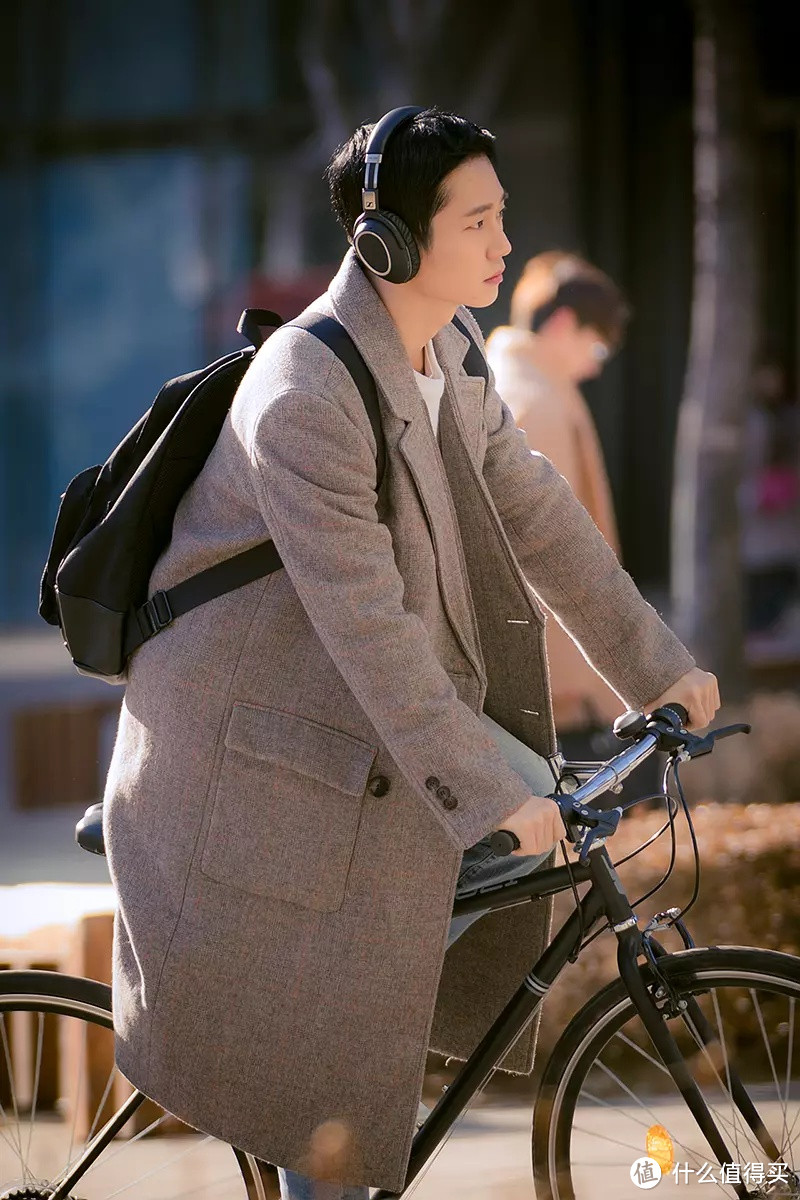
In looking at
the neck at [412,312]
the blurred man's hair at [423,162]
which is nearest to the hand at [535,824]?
the neck at [412,312]

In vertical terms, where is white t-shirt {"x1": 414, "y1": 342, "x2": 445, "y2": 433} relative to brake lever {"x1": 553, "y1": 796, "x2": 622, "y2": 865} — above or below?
above

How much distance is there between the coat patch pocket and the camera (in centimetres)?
256

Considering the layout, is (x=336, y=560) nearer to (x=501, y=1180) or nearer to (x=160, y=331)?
(x=501, y=1180)

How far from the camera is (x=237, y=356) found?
2.71m

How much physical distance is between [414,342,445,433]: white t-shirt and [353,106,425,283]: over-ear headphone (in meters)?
0.21

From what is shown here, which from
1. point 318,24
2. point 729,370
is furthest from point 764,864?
point 318,24

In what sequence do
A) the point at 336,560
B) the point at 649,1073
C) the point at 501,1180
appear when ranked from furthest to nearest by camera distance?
the point at 501,1180
the point at 649,1073
the point at 336,560

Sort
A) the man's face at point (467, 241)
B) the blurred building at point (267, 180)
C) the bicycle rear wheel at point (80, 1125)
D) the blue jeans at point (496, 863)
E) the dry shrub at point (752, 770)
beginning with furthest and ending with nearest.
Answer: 1. the blurred building at point (267, 180)
2. the dry shrub at point (752, 770)
3. the bicycle rear wheel at point (80, 1125)
4. the blue jeans at point (496, 863)
5. the man's face at point (467, 241)

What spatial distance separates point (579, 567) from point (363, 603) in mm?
624

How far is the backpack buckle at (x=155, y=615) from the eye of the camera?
2.62 m

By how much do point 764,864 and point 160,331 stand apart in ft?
28.3

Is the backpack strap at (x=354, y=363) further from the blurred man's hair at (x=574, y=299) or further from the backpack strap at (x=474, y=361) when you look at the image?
the blurred man's hair at (x=574, y=299)

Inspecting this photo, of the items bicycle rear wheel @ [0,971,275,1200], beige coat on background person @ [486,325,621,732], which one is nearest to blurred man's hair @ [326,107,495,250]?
bicycle rear wheel @ [0,971,275,1200]

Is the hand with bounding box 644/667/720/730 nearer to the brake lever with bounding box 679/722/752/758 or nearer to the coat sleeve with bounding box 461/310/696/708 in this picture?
the coat sleeve with bounding box 461/310/696/708
